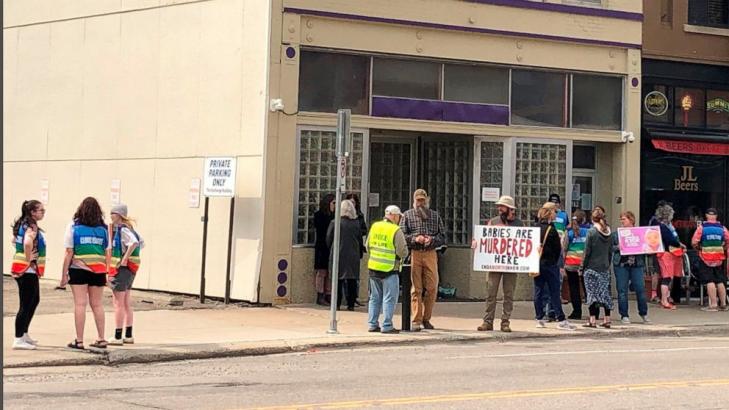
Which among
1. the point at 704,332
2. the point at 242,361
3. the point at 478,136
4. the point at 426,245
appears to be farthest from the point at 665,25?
the point at 242,361

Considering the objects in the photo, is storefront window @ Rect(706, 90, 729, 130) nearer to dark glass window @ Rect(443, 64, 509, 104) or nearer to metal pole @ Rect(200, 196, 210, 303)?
dark glass window @ Rect(443, 64, 509, 104)

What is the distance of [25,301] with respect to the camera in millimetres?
12117

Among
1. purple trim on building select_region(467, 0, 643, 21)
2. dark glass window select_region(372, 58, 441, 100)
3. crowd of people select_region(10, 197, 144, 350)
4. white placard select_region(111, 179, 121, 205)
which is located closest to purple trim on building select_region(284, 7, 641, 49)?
purple trim on building select_region(467, 0, 643, 21)

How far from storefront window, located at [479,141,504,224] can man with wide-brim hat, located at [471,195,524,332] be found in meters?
3.96

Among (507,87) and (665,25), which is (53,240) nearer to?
(507,87)

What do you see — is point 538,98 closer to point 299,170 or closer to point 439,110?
point 439,110

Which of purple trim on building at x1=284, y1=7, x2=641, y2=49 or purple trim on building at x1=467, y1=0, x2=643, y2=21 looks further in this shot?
purple trim on building at x1=467, y1=0, x2=643, y2=21

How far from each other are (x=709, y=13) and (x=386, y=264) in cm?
1129

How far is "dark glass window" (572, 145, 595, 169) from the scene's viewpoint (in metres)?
21.0

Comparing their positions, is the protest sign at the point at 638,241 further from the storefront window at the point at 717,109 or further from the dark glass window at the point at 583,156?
the storefront window at the point at 717,109

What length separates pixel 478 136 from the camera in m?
19.5

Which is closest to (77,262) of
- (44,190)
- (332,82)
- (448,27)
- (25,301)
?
(25,301)

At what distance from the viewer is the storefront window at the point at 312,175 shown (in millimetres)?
17891

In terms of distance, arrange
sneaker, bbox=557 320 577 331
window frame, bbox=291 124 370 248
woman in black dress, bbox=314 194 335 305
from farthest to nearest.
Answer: window frame, bbox=291 124 370 248, woman in black dress, bbox=314 194 335 305, sneaker, bbox=557 320 577 331
